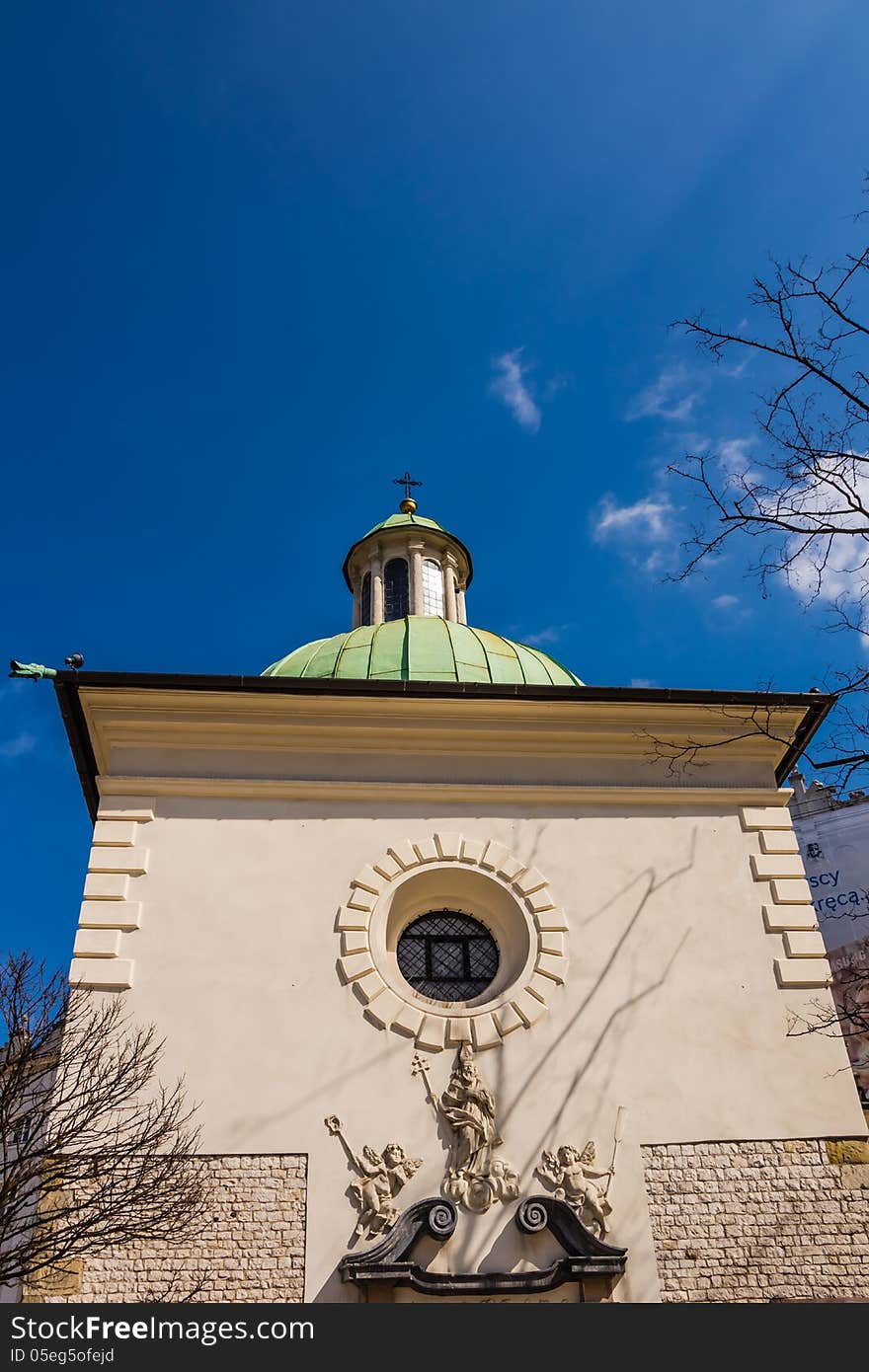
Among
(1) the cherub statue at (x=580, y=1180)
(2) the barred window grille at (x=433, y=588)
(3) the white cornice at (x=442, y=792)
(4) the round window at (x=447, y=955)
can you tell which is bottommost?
(1) the cherub statue at (x=580, y=1180)

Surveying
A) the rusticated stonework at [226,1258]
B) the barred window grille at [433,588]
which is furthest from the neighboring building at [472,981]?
the barred window grille at [433,588]

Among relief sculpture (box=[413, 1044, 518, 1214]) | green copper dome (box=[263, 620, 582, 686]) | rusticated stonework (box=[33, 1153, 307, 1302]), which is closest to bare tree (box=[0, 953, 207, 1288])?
rusticated stonework (box=[33, 1153, 307, 1302])

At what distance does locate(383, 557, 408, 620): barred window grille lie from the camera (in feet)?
56.7

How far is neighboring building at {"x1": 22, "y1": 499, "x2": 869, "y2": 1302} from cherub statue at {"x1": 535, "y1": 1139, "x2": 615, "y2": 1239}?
2 cm

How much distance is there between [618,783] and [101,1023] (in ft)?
16.8

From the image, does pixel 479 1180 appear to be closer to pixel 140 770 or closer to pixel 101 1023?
pixel 101 1023

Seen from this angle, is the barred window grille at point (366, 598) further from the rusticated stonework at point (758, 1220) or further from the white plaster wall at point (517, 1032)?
the rusticated stonework at point (758, 1220)

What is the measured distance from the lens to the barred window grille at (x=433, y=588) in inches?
682

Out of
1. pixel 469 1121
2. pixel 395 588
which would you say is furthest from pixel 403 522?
pixel 469 1121

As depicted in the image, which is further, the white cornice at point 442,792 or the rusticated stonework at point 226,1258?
the white cornice at point 442,792

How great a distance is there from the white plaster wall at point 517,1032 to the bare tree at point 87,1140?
0.29 m

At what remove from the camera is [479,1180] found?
829cm

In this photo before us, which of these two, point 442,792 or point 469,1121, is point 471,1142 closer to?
point 469,1121

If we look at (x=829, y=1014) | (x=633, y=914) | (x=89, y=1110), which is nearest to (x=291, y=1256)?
(x=89, y=1110)
